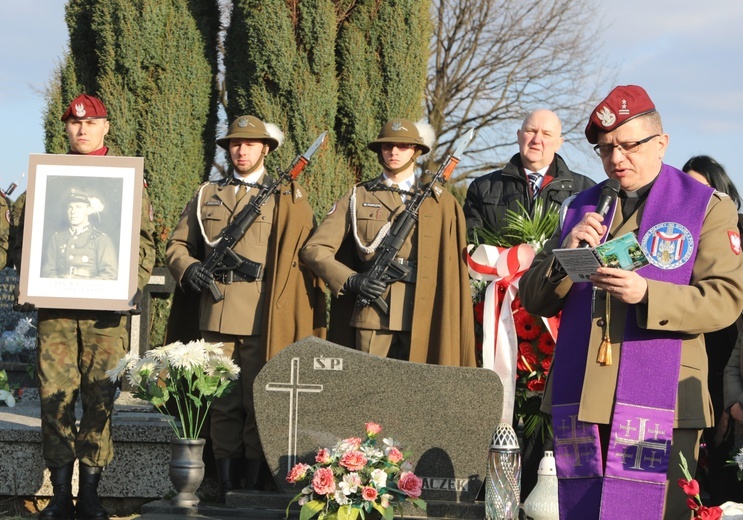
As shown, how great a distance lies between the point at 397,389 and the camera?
228 inches

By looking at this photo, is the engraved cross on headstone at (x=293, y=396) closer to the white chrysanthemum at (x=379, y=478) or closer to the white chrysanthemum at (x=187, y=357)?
the white chrysanthemum at (x=187, y=357)

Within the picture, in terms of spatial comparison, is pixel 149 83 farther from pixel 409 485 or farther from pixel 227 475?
pixel 409 485

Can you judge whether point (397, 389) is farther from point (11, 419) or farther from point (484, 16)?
point (484, 16)

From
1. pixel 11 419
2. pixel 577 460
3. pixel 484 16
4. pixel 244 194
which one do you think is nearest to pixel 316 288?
pixel 244 194

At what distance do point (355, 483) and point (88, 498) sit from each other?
7.53ft

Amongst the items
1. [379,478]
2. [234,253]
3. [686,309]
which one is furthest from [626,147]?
[234,253]

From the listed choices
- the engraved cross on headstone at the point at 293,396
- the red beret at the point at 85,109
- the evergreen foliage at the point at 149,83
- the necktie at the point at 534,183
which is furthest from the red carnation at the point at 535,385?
the evergreen foliage at the point at 149,83

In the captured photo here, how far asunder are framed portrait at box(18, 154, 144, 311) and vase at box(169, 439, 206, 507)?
1.14m

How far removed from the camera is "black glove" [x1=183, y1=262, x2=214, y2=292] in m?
6.75

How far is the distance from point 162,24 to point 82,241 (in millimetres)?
5436

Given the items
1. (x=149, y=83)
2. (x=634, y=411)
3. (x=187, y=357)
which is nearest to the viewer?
(x=634, y=411)

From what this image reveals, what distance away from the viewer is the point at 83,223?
6.77m

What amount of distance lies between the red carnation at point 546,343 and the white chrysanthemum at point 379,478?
176 centimetres

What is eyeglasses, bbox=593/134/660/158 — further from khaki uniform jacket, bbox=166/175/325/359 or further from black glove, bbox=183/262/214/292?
black glove, bbox=183/262/214/292
